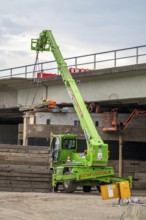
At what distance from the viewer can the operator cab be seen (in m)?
29.9

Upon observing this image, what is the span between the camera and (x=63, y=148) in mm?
29984

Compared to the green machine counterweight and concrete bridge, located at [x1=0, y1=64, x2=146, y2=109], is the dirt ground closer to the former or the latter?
the green machine counterweight

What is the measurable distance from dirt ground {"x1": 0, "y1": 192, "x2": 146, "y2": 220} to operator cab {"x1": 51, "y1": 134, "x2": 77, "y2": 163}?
20.3 ft

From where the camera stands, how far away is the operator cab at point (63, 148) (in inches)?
1178

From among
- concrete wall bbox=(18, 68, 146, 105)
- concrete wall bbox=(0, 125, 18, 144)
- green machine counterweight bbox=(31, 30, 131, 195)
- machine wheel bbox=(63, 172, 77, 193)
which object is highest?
concrete wall bbox=(18, 68, 146, 105)

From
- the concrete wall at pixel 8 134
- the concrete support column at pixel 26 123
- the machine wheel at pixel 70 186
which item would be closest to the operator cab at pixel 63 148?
the machine wheel at pixel 70 186

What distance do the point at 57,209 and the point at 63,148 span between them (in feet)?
36.2

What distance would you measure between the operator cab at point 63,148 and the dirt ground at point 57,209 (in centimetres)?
618

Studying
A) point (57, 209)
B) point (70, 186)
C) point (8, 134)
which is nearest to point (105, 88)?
point (70, 186)

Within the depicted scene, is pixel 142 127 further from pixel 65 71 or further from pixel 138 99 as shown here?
pixel 65 71

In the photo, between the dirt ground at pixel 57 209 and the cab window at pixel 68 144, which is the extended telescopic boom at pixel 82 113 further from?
the dirt ground at pixel 57 209

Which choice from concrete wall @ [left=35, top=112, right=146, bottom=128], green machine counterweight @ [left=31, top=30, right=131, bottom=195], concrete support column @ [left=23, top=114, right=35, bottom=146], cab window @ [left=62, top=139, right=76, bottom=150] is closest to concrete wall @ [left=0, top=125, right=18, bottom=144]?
concrete support column @ [left=23, top=114, right=35, bottom=146]

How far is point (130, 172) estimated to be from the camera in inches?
1476

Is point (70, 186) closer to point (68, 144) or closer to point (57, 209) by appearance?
point (68, 144)
